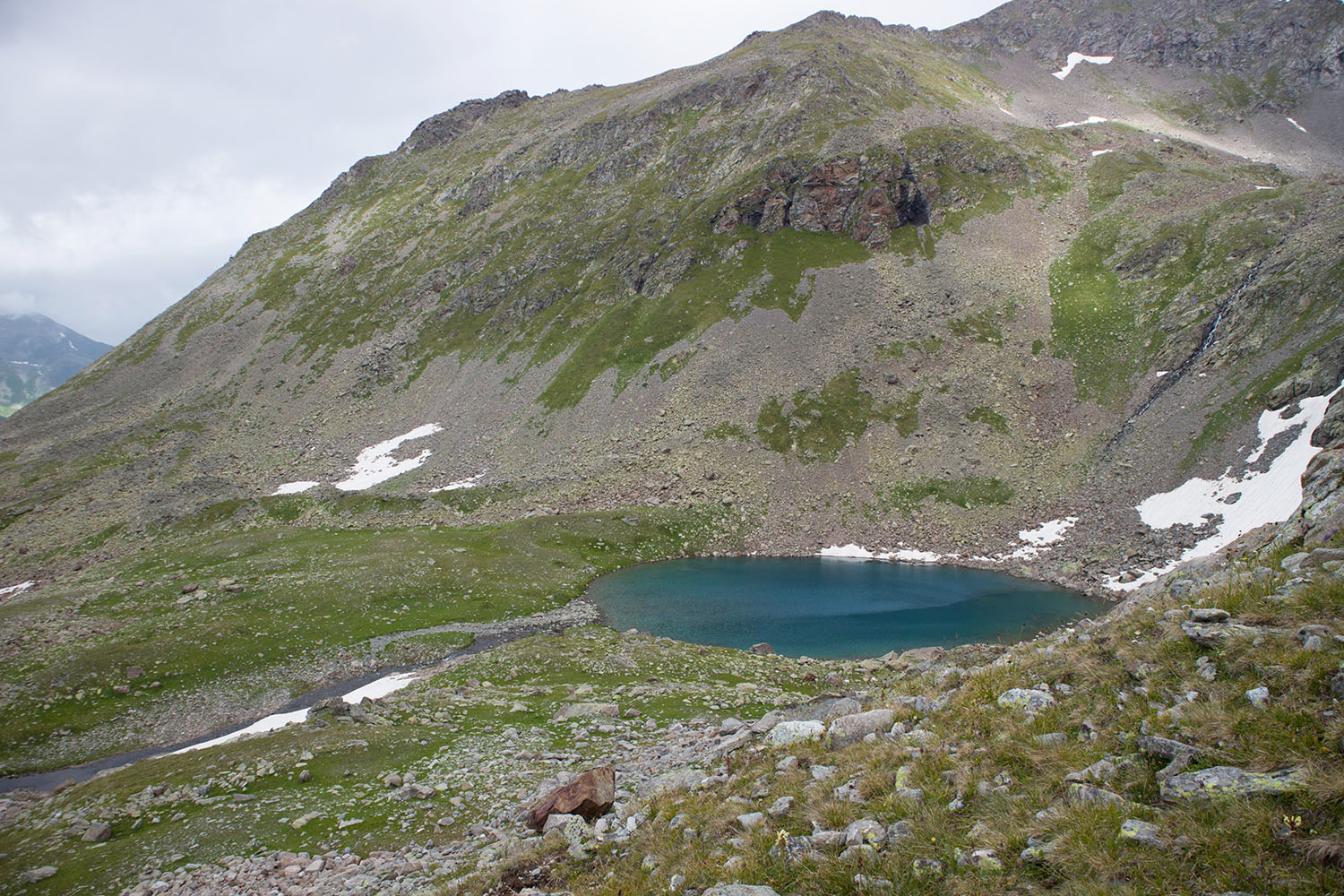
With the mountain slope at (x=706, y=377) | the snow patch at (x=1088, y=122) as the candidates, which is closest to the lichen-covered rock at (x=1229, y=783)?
the mountain slope at (x=706, y=377)

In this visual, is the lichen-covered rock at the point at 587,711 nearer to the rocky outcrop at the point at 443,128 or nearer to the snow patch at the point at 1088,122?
the snow patch at the point at 1088,122

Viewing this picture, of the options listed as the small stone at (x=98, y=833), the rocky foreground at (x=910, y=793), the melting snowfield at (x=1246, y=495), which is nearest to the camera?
the rocky foreground at (x=910, y=793)

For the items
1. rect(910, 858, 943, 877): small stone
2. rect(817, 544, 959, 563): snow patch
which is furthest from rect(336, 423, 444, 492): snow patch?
rect(910, 858, 943, 877): small stone

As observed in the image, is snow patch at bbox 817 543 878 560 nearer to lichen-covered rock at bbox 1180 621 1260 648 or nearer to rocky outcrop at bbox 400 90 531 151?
lichen-covered rock at bbox 1180 621 1260 648

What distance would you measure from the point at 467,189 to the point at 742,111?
243 feet

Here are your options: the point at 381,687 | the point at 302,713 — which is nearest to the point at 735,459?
the point at 381,687

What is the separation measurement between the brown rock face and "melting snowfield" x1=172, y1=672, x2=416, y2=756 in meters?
19.0

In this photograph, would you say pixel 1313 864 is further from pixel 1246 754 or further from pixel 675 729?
pixel 675 729

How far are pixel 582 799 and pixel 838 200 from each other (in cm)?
11646

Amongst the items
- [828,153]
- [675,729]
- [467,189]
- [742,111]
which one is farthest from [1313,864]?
[467,189]

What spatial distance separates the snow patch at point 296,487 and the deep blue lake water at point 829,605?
53373 mm

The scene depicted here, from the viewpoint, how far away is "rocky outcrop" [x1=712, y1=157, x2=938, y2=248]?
108062 mm

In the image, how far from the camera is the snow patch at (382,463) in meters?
87.2

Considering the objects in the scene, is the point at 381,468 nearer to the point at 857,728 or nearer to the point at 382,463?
the point at 382,463
